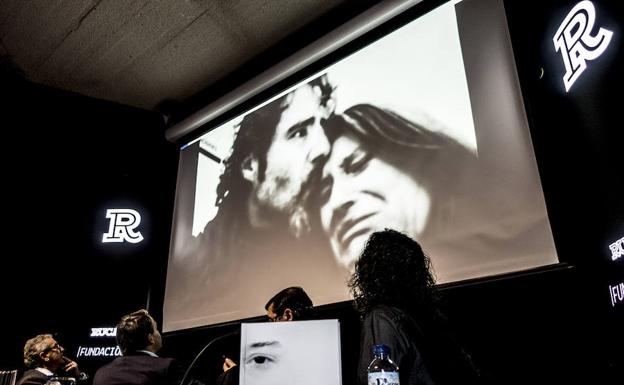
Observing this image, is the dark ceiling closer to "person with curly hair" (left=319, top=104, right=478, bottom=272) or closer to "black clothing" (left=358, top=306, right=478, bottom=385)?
"person with curly hair" (left=319, top=104, right=478, bottom=272)

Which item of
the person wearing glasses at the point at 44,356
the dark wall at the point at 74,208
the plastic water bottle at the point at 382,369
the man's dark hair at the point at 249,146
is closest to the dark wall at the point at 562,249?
the plastic water bottle at the point at 382,369

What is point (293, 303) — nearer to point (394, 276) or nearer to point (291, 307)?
point (291, 307)

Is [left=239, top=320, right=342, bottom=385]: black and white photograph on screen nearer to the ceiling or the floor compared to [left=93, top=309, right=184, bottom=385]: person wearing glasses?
nearer to the floor

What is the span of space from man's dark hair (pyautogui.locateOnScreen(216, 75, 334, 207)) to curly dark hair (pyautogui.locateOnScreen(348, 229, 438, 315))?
1.84 m

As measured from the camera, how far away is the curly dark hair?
152 centimetres

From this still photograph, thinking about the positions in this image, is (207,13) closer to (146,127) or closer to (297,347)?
(146,127)

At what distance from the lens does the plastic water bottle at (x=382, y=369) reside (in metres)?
1.07

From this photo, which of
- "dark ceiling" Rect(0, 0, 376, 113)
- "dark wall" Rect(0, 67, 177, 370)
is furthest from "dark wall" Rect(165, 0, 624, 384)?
"dark wall" Rect(0, 67, 177, 370)

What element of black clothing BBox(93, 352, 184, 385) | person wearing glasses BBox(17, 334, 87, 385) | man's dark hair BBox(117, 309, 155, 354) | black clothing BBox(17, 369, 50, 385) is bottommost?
black clothing BBox(93, 352, 184, 385)

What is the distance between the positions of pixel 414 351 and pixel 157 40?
3299 mm

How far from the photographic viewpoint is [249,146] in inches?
142

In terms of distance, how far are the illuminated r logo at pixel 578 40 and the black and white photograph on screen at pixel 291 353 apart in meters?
1.42

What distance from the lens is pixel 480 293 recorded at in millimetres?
2271

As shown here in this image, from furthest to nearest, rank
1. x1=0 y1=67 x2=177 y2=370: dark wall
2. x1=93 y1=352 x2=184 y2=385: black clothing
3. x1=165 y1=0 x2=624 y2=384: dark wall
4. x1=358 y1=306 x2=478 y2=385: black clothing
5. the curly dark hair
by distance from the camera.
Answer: x1=0 y1=67 x2=177 y2=370: dark wall → x1=93 y1=352 x2=184 y2=385: black clothing → x1=165 y1=0 x2=624 y2=384: dark wall → the curly dark hair → x1=358 y1=306 x2=478 y2=385: black clothing
